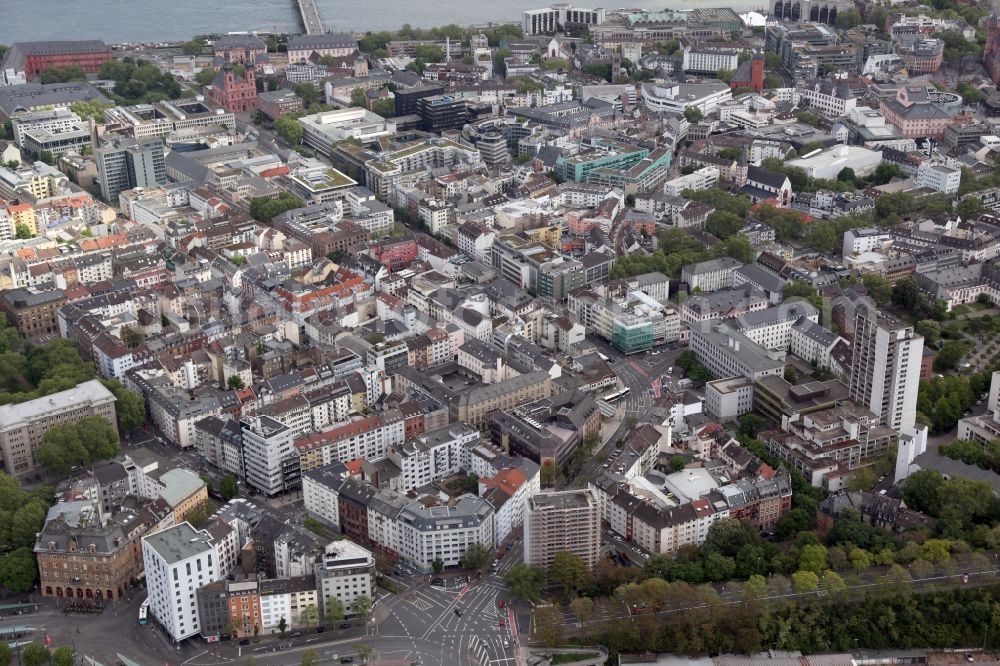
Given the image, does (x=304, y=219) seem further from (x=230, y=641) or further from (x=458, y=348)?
(x=230, y=641)

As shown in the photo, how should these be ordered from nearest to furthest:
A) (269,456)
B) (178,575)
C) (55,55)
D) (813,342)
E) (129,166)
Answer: (178,575), (269,456), (813,342), (129,166), (55,55)

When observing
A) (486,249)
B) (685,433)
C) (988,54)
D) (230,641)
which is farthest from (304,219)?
(988,54)

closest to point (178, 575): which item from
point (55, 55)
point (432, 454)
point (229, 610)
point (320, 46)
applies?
point (229, 610)

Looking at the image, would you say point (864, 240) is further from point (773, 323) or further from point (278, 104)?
→ point (278, 104)

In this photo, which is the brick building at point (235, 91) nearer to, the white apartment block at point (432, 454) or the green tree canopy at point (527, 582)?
the white apartment block at point (432, 454)

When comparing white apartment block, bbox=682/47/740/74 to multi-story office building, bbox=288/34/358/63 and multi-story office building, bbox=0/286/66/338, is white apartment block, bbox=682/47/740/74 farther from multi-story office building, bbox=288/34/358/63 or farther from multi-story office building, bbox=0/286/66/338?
multi-story office building, bbox=0/286/66/338
